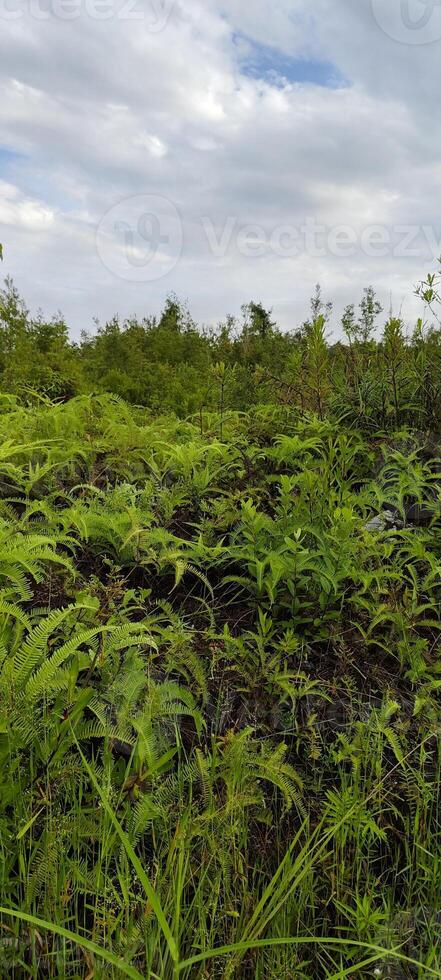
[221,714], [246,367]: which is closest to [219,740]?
[221,714]

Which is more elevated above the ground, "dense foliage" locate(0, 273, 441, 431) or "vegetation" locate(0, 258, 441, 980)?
"dense foliage" locate(0, 273, 441, 431)

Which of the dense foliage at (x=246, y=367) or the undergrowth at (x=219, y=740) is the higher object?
the dense foliage at (x=246, y=367)

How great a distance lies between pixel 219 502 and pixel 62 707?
1516 mm

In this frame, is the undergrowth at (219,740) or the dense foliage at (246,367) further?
the dense foliage at (246,367)

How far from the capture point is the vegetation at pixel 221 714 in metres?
1.39

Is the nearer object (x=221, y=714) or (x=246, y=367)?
(x=221, y=714)

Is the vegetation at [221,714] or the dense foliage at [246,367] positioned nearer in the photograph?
the vegetation at [221,714]

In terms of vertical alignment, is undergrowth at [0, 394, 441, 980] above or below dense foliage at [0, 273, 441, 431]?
below

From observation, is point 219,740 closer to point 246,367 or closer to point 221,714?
point 221,714

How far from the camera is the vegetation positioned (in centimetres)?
139

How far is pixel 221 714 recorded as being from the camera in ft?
6.22

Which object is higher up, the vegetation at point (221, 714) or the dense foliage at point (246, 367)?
the dense foliage at point (246, 367)

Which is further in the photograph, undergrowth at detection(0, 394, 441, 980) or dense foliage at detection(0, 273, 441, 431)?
dense foliage at detection(0, 273, 441, 431)

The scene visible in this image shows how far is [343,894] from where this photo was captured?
161cm
